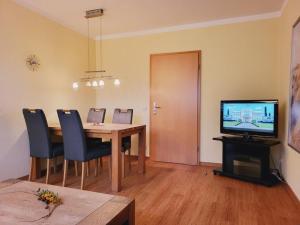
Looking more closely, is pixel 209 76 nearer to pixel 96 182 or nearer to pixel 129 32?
pixel 129 32

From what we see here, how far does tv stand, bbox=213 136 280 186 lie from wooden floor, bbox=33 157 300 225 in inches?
4.9

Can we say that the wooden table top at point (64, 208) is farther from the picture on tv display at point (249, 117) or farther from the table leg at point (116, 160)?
the picture on tv display at point (249, 117)

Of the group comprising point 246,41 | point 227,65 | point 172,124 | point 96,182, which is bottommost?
point 96,182

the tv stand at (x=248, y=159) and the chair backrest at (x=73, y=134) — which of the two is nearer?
the chair backrest at (x=73, y=134)

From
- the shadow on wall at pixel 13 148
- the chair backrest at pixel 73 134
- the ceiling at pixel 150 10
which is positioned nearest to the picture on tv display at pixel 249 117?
the ceiling at pixel 150 10

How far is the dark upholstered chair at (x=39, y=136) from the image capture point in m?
3.10

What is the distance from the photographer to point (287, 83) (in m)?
3.13

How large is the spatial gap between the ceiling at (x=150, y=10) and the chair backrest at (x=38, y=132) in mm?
1597

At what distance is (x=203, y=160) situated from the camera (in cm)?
423

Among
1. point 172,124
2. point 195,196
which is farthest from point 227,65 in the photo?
point 195,196

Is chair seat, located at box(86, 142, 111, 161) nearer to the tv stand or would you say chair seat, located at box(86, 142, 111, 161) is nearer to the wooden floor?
the wooden floor

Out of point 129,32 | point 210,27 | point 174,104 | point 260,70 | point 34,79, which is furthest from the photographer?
point 129,32

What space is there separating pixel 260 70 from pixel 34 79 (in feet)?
11.8

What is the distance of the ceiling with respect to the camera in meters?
3.30
